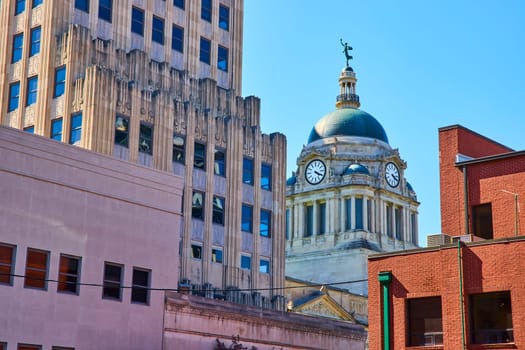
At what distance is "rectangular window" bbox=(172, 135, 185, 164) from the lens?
5984cm

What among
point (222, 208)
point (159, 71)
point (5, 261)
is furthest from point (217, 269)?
point (5, 261)

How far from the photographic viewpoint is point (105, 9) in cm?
6128

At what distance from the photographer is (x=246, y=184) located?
63781 mm

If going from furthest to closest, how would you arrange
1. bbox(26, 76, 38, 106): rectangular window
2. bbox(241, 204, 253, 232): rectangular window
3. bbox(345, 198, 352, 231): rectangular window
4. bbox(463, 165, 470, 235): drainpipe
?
bbox(345, 198, 352, 231): rectangular window
bbox(241, 204, 253, 232): rectangular window
bbox(26, 76, 38, 106): rectangular window
bbox(463, 165, 470, 235): drainpipe

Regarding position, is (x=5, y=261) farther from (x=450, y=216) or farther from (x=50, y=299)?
(x=450, y=216)

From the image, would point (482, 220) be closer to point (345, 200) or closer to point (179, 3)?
point (179, 3)

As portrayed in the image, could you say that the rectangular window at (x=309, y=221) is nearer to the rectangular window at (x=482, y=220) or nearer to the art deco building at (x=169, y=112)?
the art deco building at (x=169, y=112)

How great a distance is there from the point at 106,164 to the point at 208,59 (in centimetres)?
2634

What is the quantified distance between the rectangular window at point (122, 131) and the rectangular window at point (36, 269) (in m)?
18.3

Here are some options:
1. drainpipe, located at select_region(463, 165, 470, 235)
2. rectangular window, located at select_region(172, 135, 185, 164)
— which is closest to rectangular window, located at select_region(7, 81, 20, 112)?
rectangular window, located at select_region(172, 135, 185, 164)

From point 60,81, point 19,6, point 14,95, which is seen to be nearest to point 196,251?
point 60,81

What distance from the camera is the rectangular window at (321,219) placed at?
11869cm

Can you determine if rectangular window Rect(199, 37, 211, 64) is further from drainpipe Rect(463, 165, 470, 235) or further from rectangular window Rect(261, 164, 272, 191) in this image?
drainpipe Rect(463, 165, 470, 235)

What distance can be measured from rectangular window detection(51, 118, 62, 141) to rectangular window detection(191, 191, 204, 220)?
8.47 meters
